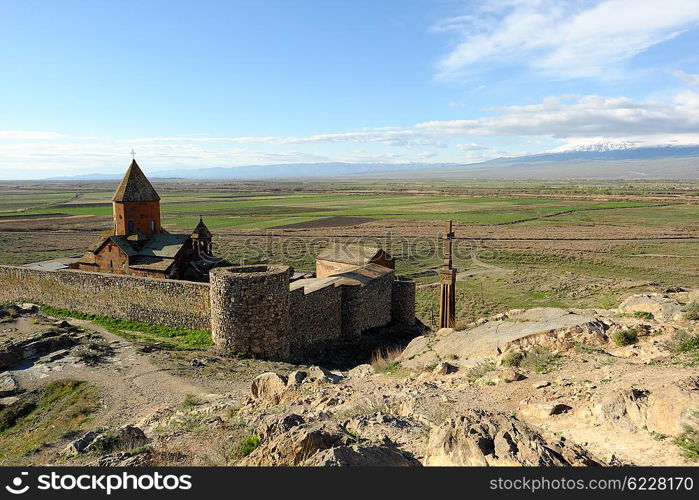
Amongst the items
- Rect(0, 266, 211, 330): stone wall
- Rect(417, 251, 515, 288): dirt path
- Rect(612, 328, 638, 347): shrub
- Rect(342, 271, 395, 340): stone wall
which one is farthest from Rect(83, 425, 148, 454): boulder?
Rect(417, 251, 515, 288): dirt path

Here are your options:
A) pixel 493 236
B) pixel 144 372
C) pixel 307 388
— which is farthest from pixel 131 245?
pixel 493 236

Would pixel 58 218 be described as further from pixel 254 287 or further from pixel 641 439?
pixel 641 439

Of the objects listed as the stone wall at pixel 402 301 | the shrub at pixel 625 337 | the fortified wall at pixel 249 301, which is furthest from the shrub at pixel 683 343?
the stone wall at pixel 402 301

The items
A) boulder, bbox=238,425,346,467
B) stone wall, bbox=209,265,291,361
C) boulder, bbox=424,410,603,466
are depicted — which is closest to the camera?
boulder, bbox=424,410,603,466

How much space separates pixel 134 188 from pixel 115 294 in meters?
6.91

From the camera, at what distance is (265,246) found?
42.5m

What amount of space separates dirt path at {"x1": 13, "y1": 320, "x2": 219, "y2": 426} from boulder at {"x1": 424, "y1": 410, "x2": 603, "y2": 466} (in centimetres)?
693

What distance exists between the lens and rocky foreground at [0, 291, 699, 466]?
493cm

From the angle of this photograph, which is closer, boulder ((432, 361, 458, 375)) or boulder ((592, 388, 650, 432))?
boulder ((592, 388, 650, 432))

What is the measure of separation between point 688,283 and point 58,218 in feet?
242

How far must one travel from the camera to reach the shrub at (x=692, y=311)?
925 cm

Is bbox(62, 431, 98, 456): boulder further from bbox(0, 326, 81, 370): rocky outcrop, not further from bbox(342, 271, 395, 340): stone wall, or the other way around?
bbox(342, 271, 395, 340): stone wall

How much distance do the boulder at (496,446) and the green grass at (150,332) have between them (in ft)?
36.9

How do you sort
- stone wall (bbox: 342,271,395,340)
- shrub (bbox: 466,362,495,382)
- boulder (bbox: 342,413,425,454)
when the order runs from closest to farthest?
boulder (bbox: 342,413,425,454)
shrub (bbox: 466,362,495,382)
stone wall (bbox: 342,271,395,340)
